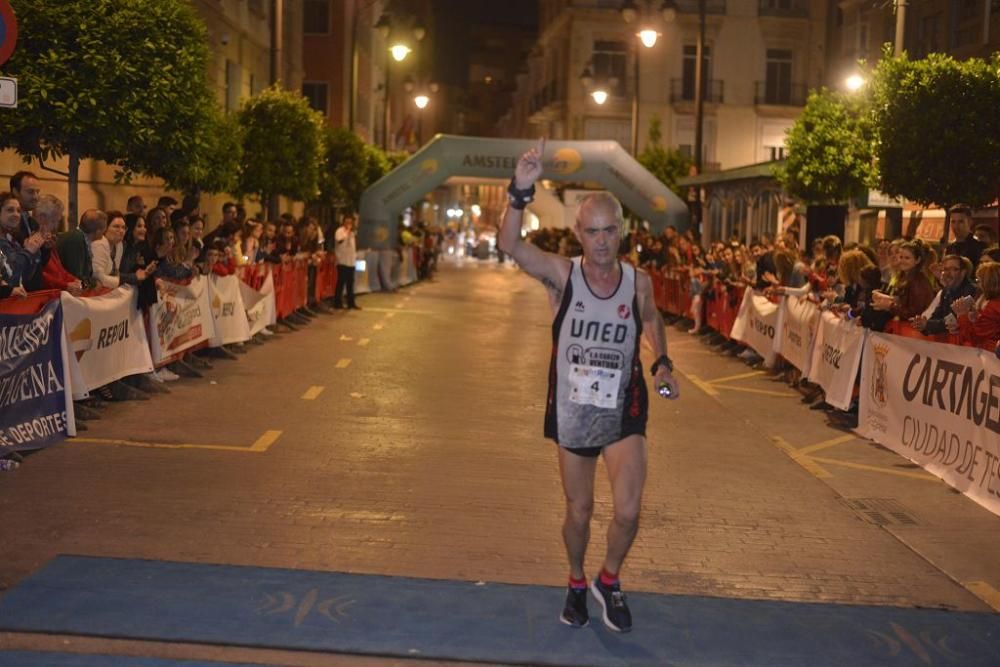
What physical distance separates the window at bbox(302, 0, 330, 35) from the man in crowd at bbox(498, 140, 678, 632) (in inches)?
1939

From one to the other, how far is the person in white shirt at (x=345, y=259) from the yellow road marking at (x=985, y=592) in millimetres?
20246

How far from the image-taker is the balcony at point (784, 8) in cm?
6475

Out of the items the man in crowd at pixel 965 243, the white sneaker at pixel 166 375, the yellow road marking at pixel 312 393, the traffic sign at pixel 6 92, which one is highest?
the traffic sign at pixel 6 92

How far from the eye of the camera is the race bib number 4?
5863 mm

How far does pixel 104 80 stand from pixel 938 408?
957 cm

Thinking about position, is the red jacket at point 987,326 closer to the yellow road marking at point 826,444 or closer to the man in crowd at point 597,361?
the yellow road marking at point 826,444

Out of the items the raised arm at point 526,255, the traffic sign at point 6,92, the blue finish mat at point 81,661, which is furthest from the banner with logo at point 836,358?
the blue finish mat at point 81,661

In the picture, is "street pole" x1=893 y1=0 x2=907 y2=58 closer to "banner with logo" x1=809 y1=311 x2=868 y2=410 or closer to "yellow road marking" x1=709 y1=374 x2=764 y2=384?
"yellow road marking" x1=709 y1=374 x2=764 y2=384

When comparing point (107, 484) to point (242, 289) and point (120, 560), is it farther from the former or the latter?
point (242, 289)

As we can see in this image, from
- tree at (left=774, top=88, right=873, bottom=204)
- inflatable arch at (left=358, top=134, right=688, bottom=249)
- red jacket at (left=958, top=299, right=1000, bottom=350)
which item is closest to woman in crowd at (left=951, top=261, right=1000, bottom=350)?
red jacket at (left=958, top=299, right=1000, bottom=350)

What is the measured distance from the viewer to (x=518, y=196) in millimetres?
5797

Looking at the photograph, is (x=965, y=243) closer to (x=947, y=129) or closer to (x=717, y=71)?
(x=947, y=129)

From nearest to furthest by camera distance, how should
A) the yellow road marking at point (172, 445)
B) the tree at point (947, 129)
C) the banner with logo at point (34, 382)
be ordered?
the banner with logo at point (34, 382), the yellow road marking at point (172, 445), the tree at point (947, 129)

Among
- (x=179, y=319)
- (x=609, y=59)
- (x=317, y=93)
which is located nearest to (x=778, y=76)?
(x=609, y=59)
